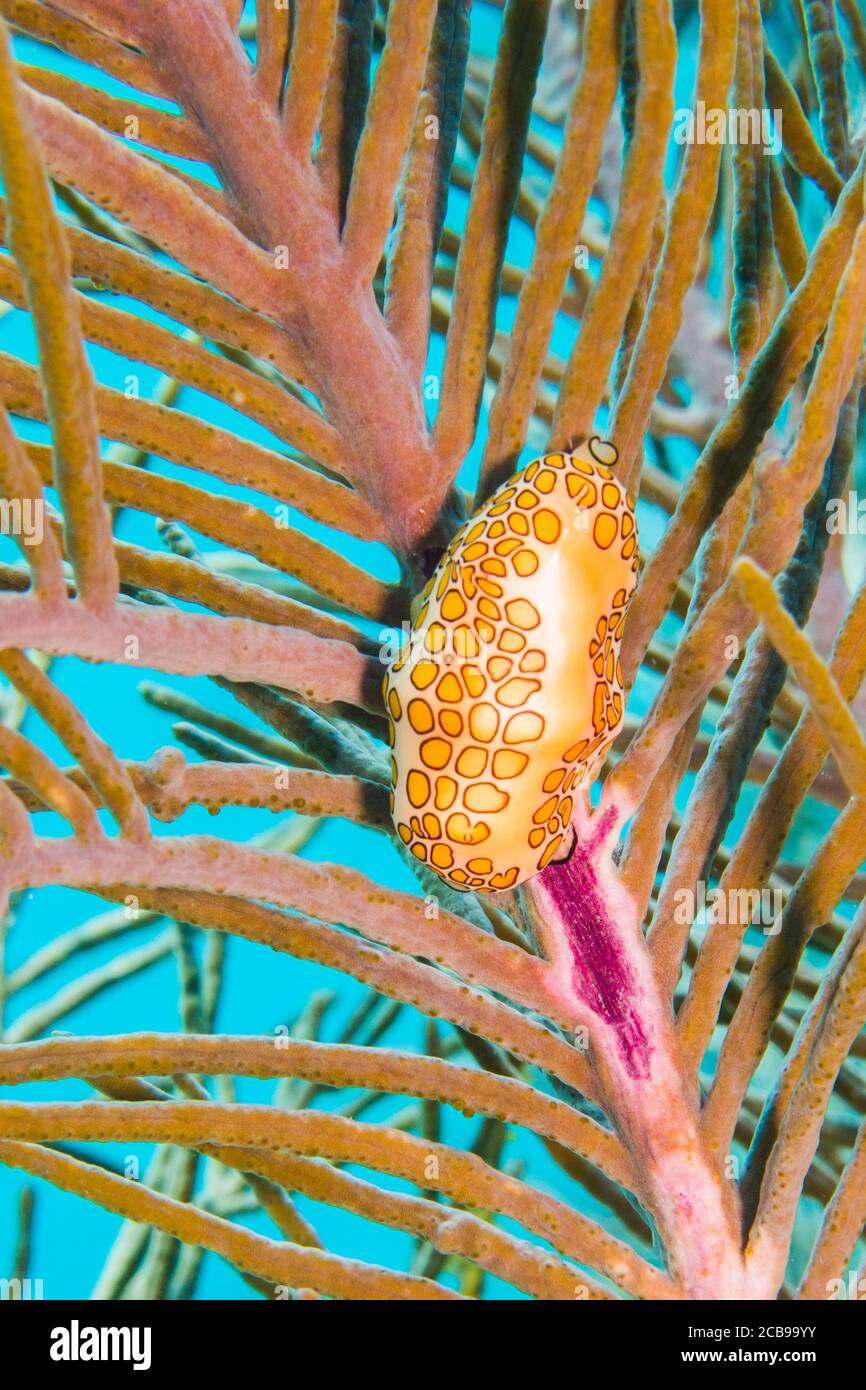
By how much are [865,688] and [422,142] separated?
5.10 ft

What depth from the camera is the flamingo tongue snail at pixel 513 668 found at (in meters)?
0.95

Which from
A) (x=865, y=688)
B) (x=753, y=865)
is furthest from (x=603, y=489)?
(x=865, y=688)

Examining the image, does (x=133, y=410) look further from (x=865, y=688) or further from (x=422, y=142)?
(x=865, y=688)

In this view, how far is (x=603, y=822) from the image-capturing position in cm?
119

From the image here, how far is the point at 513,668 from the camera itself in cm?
95

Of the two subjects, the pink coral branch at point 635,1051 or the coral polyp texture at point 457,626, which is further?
the pink coral branch at point 635,1051

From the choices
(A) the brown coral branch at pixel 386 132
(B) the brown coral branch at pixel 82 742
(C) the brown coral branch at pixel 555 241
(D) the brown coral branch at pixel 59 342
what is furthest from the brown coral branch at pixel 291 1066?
(A) the brown coral branch at pixel 386 132

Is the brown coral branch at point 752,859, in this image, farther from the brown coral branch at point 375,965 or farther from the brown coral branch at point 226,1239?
the brown coral branch at point 226,1239

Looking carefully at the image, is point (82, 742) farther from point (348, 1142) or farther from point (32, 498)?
point (348, 1142)

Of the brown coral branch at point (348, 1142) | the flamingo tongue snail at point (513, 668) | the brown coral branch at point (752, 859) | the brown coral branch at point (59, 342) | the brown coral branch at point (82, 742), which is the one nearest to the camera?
the brown coral branch at point (59, 342)

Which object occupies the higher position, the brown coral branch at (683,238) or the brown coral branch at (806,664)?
the brown coral branch at (683,238)

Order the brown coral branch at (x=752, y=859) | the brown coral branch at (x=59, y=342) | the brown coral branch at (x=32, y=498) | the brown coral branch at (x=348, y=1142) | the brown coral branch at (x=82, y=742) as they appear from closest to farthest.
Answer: the brown coral branch at (x=59, y=342)
the brown coral branch at (x=32, y=498)
the brown coral branch at (x=82, y=742)
the brown coral branch at (x=348, y=1142)
the brown coral branch at (x=752, y=859)

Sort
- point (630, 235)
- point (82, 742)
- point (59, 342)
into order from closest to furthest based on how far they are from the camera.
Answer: point (59, 342)
point (82, 742)
point (630, 235)

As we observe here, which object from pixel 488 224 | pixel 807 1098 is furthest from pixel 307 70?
pixel 807 1098
